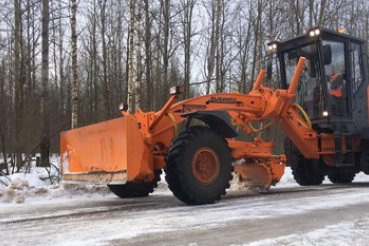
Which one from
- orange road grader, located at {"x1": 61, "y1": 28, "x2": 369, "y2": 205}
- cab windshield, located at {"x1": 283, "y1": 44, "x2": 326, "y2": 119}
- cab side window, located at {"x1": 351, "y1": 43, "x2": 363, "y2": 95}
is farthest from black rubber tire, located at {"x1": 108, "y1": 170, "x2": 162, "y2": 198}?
cab side window, located at {"x1": 351, "y1": 43, "x2": 363, "y2": 95}

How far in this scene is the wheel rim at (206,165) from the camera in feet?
25.4

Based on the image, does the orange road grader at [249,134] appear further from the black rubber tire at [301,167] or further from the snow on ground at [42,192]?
the snow on ground at [42,192]

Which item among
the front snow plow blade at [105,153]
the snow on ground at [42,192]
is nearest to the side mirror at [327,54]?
the snow on ground at [42,192]

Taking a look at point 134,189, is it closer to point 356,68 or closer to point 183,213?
point 183,213

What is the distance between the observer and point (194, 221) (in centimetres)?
621

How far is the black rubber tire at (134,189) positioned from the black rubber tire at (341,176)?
15.8 feet

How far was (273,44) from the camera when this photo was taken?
38.4 feet

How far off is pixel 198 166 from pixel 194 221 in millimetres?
1708

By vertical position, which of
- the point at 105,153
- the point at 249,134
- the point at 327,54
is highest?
the point at 327,54

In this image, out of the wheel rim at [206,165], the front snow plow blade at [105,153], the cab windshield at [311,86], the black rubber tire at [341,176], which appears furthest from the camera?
the black rubber tire at [341,176]

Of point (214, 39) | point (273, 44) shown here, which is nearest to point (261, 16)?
point (214, 39)

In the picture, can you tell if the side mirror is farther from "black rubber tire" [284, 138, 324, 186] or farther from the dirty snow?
the dirty snow

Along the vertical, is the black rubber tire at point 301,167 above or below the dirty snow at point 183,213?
above

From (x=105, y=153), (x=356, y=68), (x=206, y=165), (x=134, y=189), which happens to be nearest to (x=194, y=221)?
(x=206, y=165)
